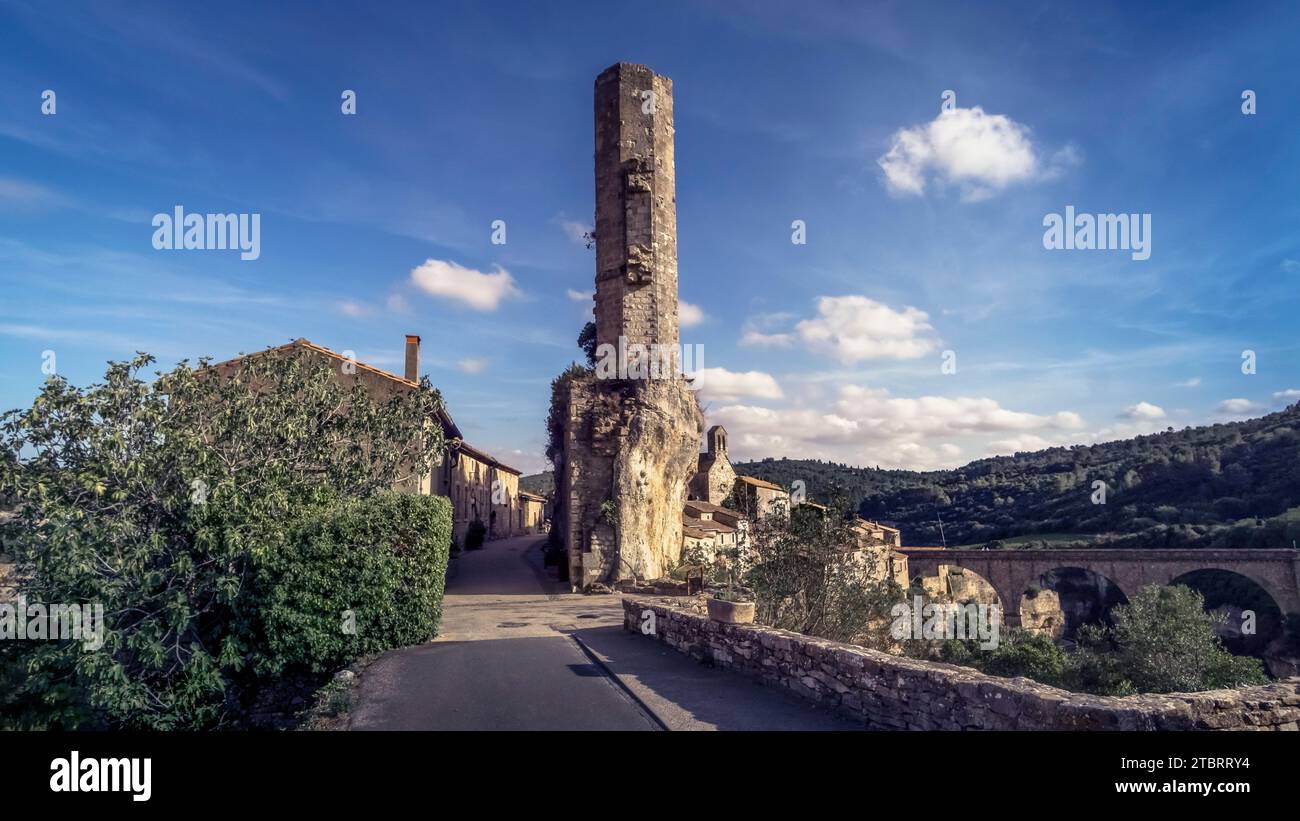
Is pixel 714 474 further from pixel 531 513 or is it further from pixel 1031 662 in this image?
pixel 1031 662

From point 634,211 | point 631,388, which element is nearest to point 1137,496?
point 631,388

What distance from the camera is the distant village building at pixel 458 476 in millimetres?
21875

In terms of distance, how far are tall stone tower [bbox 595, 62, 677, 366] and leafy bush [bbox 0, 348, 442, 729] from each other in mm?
13126

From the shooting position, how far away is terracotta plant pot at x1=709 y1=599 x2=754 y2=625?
32.4ft

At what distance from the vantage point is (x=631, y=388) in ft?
75.9

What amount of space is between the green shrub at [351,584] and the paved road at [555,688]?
0.66m

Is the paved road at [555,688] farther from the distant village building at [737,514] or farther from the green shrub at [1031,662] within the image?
the green shrub at [1031,662]

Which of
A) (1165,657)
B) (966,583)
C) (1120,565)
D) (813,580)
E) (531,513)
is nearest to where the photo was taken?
(813,580)

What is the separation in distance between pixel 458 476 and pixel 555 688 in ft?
92.6

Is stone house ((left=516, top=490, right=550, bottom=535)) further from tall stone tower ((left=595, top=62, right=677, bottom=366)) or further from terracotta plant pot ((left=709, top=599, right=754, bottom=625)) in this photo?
terracotta plant pot ((left=709, top=599, right=754, bottom=625))

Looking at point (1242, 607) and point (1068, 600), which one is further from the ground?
point (1242, 607)
